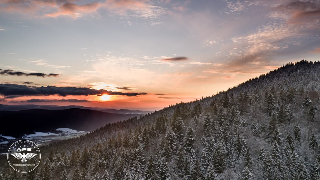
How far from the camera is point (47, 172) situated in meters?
104

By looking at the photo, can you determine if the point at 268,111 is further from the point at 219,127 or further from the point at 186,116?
the point at 186,116

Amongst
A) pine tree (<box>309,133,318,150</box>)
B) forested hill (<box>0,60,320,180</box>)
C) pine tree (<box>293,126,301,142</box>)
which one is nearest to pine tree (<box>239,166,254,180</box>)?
forested hill (<box>0,60,320,180</box>)

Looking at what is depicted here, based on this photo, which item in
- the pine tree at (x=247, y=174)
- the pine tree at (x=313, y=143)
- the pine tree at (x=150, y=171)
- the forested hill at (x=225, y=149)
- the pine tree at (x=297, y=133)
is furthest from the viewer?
the pine tree at (x=297, y=133)

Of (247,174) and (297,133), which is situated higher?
(297,133)

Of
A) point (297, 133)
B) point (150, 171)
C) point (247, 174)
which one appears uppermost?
point (297, 133)

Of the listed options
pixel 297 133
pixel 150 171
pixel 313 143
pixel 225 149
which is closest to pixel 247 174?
pixel 225 149

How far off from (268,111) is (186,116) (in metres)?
41.9

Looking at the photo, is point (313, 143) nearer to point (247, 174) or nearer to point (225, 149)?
point (247, 174)

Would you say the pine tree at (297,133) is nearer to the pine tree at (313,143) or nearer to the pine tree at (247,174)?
the pine tree at (313,143)

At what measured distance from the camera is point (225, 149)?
86.3 meters

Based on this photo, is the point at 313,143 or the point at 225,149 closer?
the point at 313,143

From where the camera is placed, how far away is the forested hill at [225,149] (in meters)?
75.4

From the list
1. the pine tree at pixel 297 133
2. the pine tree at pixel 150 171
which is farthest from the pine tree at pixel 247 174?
the pine tree at pixel 150 171

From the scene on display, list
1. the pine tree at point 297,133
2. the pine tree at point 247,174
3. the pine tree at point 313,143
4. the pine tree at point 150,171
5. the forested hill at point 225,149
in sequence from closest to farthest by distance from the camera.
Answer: the pine tree at point 247,174
the forested hill at point 225,149
the pine tree at point 313,143
the pine tree at point 150,171
the pine tree at point 297,133
